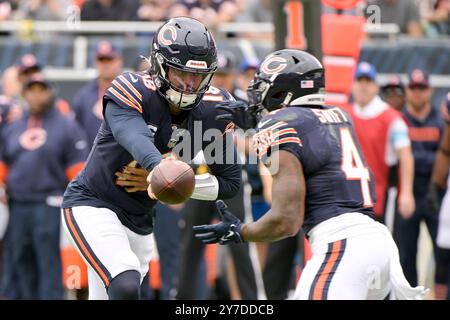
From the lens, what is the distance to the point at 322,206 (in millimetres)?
5609

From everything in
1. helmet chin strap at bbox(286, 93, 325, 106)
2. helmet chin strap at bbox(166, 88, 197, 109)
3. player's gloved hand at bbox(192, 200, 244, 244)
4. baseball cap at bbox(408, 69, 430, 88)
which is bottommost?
baseball cap at bbox(408, 69, 430, 88)

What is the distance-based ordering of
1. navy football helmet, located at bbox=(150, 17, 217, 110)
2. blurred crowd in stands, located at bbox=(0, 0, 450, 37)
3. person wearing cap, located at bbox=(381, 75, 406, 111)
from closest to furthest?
navy football helmet, located at bbox=(150, 17, 217, 110), person wearing cap, located at bbox=(381, 75, 406, 111), blurred crowd in stands, located at bbox=(0, 0, 450, 37)

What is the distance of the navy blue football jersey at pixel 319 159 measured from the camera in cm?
560

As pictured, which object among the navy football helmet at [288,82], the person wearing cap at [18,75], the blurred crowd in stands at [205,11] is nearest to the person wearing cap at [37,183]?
the person wearing cap at [18,75]

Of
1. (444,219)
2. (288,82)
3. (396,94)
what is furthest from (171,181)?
(396,94)

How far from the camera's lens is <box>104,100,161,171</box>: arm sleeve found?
5297mm

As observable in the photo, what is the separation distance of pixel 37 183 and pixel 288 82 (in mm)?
3883

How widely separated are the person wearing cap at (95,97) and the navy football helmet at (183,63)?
3728 millimetres

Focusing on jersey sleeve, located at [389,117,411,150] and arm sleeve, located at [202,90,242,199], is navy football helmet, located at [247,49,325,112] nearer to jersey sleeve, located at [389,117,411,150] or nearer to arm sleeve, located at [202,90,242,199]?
arm sleeve, located at [202,90,242,199]

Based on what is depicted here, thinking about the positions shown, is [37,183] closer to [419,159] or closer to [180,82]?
[419,159]

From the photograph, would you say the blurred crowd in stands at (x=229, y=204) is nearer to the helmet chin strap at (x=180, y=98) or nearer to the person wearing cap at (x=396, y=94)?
the person wearing cap at (x=396, y=94)

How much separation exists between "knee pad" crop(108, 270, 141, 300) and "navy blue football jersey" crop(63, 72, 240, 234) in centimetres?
46

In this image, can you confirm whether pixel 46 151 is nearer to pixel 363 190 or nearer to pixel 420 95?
pixel 420 95

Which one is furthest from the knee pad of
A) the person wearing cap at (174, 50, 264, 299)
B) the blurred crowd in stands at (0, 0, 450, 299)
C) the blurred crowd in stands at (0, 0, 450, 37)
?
the blurred crowd in stands at (0, 0, 450, 37)
